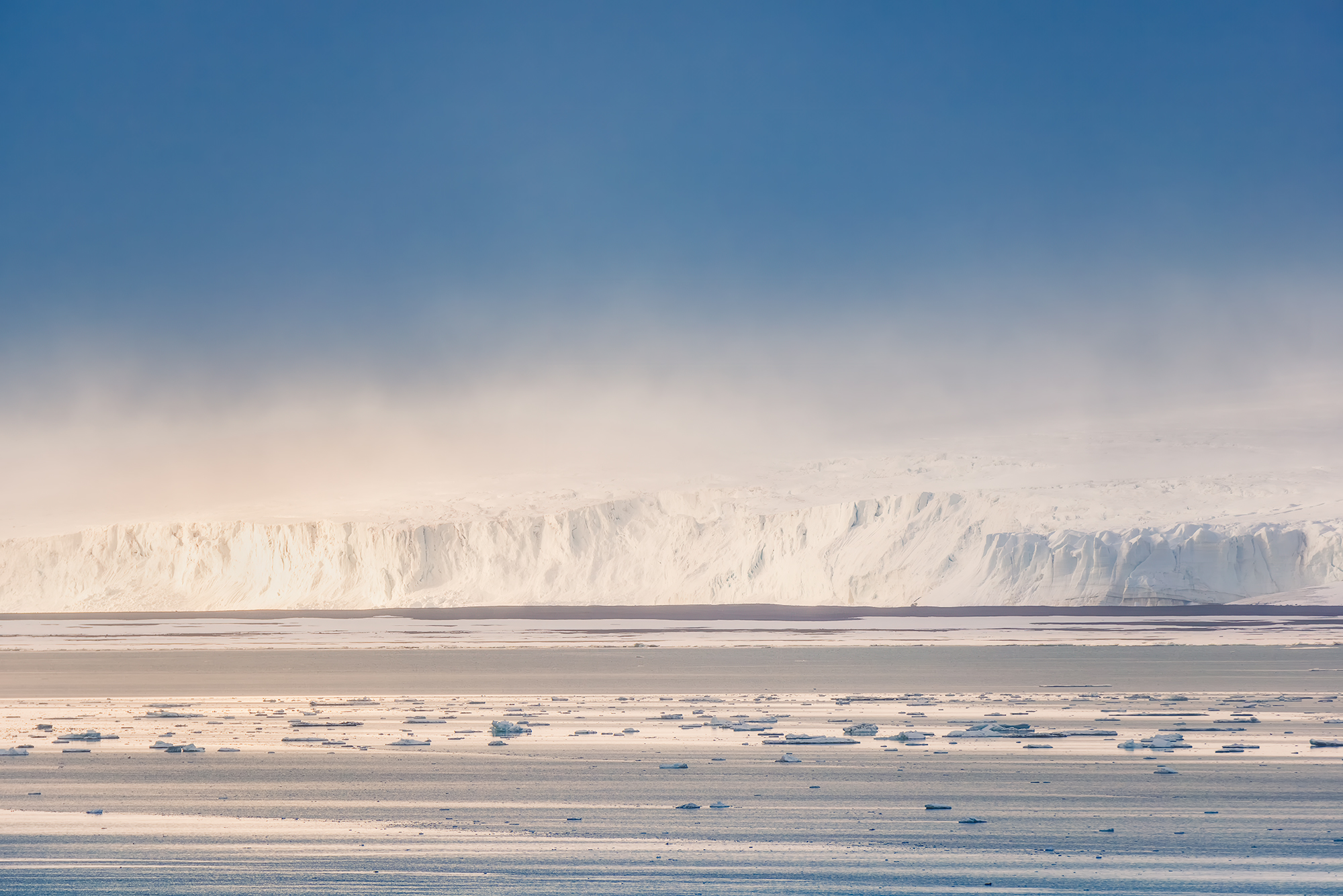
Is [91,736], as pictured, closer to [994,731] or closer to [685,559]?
[994,731]

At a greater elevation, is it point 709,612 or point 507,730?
point 709,612

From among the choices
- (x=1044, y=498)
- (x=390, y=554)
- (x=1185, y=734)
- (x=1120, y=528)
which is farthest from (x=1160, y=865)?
(x=390, y=554)

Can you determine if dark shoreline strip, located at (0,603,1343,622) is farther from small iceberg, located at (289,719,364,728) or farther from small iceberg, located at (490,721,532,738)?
small iceberg, located at (490,721,532,738)

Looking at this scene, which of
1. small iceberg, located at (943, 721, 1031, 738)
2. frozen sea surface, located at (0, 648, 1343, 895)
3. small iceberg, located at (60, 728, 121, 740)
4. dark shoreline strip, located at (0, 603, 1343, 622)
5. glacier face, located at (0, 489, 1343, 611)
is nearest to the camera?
frozen sea surface, located at (0, 648, 1343, 895)

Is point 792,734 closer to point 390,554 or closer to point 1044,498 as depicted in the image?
point 1044,498

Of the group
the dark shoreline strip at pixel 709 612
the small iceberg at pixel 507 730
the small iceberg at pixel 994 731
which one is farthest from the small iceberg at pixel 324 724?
the dark shoreline strip at pixel 709 612

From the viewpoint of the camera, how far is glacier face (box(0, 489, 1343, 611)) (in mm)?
44656

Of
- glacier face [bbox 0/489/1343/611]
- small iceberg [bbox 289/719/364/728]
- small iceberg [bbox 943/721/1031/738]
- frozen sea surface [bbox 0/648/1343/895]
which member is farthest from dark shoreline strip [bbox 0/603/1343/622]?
small iceberg [bbox 289/719/364/728]

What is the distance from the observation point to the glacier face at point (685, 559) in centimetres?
4466

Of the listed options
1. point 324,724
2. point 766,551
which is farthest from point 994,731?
point 766,551

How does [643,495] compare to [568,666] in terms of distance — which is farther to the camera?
[643,495]

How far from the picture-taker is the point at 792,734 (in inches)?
501

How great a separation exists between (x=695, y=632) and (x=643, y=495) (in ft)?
60.2

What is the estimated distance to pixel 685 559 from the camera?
5475cm
